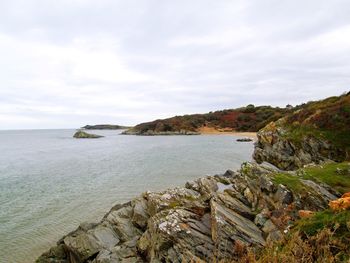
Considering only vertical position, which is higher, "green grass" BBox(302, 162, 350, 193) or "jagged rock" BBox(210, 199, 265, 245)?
"green grass" BBox(302, 162, 350, 193)

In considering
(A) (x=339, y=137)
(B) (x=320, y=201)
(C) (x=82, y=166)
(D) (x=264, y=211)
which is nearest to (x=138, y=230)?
(D) (x=264, y=211)

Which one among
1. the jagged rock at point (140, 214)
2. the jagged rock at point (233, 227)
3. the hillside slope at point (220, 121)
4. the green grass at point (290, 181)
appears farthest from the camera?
the hillside slope at point (220, 121)

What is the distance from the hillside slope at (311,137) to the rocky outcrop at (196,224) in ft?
52.1

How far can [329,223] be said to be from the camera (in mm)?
6785

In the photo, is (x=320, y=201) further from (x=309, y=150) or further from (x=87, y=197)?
(x=87, y=197)

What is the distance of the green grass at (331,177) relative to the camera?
13230mm

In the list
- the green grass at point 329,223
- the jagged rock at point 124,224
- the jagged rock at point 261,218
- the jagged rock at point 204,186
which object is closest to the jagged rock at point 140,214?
the jagged rock at point 124,224

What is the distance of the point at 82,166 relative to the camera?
4662 centimetres

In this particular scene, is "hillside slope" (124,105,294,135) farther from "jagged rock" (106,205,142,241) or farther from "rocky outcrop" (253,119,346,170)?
"jagged rock" (106,205,142,241)

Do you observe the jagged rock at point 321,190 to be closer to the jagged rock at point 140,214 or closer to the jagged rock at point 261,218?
the jagged rock at point 261,218

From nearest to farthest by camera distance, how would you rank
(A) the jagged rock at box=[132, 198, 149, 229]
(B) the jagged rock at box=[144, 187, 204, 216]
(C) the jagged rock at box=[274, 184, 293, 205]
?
(C) the jagged rock at box=[274, 184, 293, 205]
(B) the jagged rock at box=[144, 187, 204, 216]
(A) the jagged rock at box=[132, 198, 149, 229]

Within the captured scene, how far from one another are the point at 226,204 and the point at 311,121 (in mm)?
23570

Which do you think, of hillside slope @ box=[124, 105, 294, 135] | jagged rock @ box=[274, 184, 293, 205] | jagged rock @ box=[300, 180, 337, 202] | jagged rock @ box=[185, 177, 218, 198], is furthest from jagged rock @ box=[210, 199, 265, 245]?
hillside slope @ box=[124, 105, 294, 135]

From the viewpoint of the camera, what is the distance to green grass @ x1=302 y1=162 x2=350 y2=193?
13.2 meters
